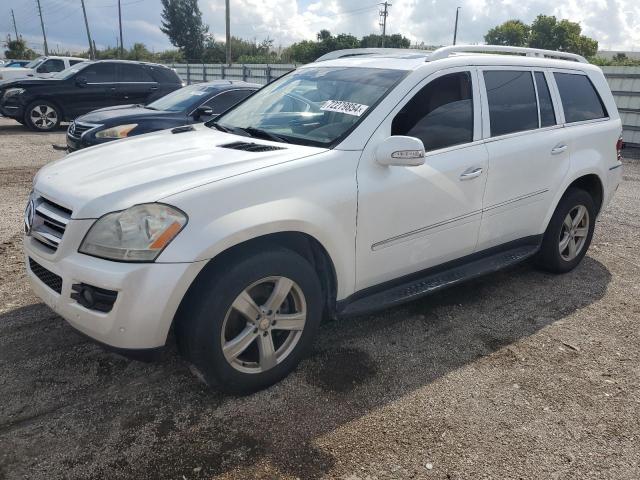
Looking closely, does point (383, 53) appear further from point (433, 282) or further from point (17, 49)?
point (17, 49)

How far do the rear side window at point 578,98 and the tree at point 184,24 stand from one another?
256 ft

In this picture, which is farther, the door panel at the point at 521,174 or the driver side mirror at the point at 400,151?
the door panel at the point at 521,174

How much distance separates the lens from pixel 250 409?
108 inches

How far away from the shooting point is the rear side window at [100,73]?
1271cm

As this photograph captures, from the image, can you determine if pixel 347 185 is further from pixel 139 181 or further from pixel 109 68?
pixel 109 68

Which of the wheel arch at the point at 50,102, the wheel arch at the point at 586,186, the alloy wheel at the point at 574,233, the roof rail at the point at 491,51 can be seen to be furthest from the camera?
the wheel arch at the point at 50,102

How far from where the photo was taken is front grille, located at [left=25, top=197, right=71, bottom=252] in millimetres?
2586

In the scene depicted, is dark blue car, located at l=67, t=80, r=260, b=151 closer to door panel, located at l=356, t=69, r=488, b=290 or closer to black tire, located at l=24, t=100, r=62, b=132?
door panel, located at l=356, t=69, r=488, b=290

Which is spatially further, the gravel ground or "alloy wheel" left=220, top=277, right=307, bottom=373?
"alloy wheel" left=220, top=277, right=307, bottom=373

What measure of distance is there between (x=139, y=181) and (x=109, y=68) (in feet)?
38.4

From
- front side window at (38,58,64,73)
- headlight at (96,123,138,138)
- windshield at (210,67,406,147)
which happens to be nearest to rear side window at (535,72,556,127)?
windshield at (210,67,406,147)

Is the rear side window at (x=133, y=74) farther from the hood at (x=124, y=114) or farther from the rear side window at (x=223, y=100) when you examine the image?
the rear side window at (x=223, y=100)

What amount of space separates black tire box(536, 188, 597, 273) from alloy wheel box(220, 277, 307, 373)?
2.58 m

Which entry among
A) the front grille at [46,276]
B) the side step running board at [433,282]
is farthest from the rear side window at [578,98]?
the front grille at [46,276]
